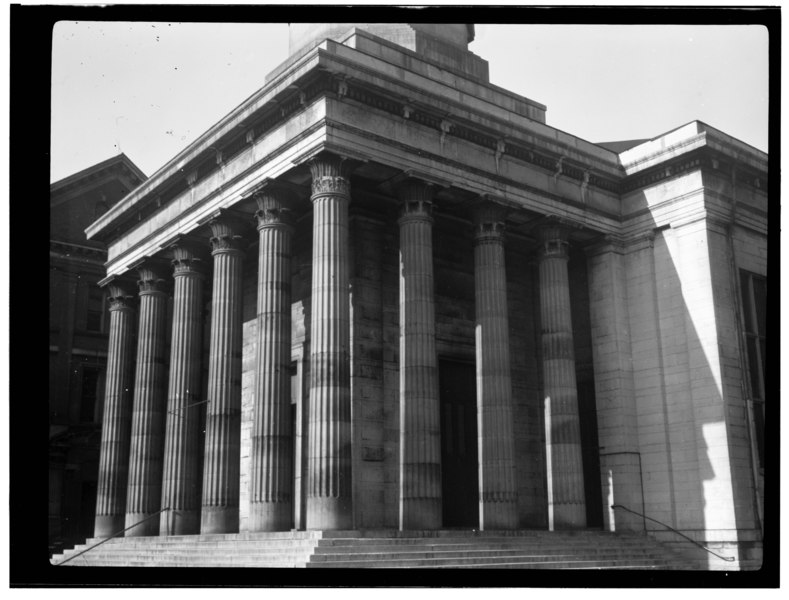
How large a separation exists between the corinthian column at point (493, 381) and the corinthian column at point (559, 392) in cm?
272

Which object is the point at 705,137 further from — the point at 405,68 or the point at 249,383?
the point at 249,383

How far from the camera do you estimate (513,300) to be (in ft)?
117

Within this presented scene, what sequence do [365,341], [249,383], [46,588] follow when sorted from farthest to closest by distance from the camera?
1. [249,383]
2. [365,341]
3. [46,588]

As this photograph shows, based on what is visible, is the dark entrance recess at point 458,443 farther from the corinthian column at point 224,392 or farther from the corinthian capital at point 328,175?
the corinthian capital at point 328,175

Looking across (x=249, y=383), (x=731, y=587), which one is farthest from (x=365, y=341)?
(x=731, y=587)

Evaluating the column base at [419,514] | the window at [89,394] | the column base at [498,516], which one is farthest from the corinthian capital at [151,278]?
the column base at [498,516]

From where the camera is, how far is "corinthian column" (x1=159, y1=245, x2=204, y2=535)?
31.5 m

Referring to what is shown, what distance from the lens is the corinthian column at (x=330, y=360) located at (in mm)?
24703

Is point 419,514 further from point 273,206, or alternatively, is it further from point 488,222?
point 273,206

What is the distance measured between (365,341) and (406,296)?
3.38m

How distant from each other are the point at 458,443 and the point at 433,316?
674cm

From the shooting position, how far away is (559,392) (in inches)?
1237

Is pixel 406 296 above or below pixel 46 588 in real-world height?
above

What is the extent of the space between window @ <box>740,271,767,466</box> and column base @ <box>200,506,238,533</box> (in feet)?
58.0
